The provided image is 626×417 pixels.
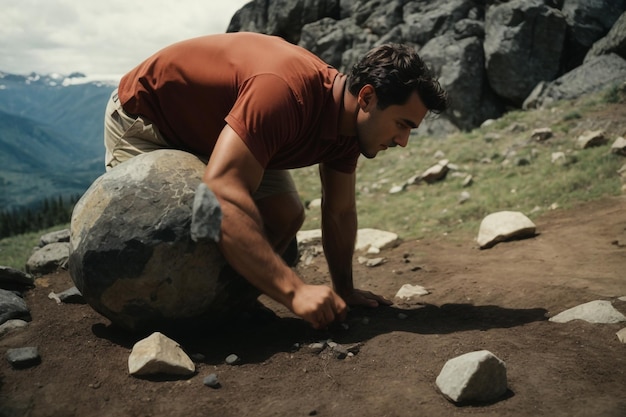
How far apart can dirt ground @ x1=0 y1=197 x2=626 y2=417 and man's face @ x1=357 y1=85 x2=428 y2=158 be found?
118cm

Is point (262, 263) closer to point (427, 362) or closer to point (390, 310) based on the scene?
point (427, 362)

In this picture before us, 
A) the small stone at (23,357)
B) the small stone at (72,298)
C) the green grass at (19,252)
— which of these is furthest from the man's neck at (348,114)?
the green grass at (19,252)

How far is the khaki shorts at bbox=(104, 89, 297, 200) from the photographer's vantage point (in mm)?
3621

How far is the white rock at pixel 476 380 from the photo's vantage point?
2.43m

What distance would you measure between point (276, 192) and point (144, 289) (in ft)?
3.69

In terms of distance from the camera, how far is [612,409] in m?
2.24

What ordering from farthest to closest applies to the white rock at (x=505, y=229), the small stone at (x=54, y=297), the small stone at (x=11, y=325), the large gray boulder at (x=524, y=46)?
the large gray boulder at (x=524, y=46) < the white rock at (x=505, y=229) < the small stone at (x=54, y=297) < the small stone at (x=11, y=325)

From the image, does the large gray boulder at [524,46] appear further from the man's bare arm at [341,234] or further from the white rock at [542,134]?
the man's bare arm at [341,234]

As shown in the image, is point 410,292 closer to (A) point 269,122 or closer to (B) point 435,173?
(A) point 269,122

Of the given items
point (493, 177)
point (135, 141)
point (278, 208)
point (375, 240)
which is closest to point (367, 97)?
point (278, 208)

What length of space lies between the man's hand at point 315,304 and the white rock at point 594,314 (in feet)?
4.78

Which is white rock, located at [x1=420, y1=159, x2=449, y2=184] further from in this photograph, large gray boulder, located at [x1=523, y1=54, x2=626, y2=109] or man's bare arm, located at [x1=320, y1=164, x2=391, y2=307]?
large gray boulder, located at [x1=523, y1=54, x2=626, y2=109]

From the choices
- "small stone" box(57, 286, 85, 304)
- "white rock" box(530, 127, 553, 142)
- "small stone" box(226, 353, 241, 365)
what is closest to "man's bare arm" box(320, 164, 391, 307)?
"small stone" box(226, 353, 241, 365)

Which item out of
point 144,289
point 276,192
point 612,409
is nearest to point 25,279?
point 144,289
